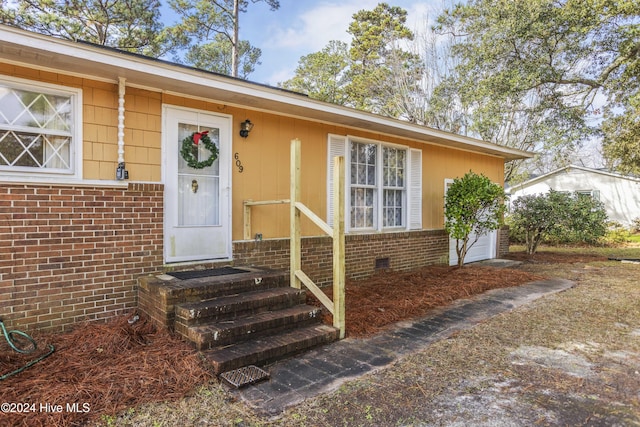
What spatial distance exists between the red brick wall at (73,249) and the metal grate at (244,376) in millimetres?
1832

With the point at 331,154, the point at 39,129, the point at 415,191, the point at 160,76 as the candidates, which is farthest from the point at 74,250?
the point at 415,191

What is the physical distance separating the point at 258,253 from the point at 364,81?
48.6ft

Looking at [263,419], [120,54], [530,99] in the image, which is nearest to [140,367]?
[263,419]

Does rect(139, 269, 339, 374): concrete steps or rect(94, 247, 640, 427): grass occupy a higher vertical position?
rect(139, 269, 339, 374): concrete steps

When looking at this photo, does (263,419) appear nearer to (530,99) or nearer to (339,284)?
(339,284)

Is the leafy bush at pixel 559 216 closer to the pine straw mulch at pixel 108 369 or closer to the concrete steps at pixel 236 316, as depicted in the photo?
the pine straw mulch at pixel 108 369

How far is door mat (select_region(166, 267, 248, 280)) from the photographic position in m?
4.14

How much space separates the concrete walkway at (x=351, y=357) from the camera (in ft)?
8.74

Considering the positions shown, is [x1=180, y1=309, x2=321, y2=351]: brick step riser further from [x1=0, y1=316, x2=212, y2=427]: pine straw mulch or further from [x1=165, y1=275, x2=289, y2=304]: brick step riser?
[x1=165, y1=275, x2=289, y2=304]: brick step riser

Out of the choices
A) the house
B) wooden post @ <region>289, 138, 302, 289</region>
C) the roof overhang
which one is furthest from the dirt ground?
the roof overhang

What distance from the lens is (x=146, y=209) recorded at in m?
4.23

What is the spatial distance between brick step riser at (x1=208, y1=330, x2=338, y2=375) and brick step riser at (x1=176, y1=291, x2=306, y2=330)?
0.44m

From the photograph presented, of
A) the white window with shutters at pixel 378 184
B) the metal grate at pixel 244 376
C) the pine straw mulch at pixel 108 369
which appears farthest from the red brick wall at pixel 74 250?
the white window with shutters at pixel 378 184

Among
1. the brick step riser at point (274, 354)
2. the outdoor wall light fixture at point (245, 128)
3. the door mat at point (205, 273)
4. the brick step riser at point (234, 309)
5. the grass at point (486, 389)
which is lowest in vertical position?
the grass at point (486, 389)
